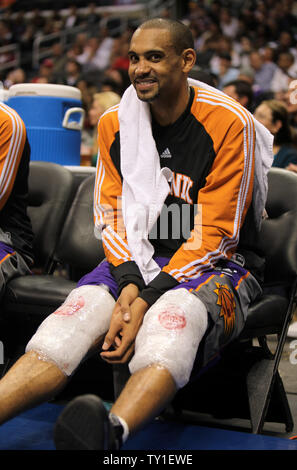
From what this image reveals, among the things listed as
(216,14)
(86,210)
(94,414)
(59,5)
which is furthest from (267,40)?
(94,414)

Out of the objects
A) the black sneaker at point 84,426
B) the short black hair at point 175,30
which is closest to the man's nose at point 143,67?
the short black hair at point 175,30

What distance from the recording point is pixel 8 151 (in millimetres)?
2354

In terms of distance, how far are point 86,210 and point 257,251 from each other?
0.75 metres

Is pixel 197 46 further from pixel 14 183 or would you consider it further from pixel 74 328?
pixel 74 328

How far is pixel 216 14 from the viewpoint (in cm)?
1013

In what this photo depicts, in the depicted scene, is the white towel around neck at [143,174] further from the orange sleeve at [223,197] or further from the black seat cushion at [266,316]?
the black seat cushion at [266,316]

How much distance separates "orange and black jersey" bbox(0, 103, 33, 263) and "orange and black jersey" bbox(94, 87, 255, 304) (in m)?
0.44

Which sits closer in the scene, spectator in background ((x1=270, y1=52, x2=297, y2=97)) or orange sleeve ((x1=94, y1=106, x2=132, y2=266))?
orange sleeve ((x1=94, y1=106, x2=132, y2=266))

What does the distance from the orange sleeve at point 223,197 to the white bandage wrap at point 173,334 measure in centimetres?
19

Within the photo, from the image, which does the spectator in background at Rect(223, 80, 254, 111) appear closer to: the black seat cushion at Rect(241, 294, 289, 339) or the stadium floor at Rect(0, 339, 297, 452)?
the black seat cushion at Rect(241, 294, 289, 339)

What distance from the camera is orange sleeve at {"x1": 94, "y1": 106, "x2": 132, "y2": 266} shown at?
6.45 feet

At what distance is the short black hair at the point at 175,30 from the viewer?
6.31 ft

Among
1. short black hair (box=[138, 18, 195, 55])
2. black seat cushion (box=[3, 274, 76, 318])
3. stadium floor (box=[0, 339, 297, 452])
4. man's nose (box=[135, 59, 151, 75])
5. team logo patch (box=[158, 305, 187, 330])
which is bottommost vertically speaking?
stadium floor (box=[0, 339, 297, 452])

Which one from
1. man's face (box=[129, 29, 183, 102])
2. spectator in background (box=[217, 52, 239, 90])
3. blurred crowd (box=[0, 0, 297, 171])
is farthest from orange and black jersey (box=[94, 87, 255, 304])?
spectator in background (box=[217, 52, 239, 90])
